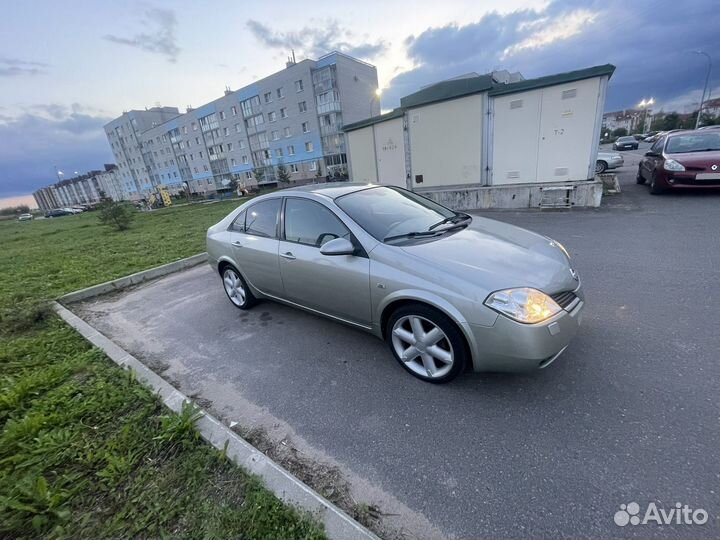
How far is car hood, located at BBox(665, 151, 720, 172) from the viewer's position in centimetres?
716

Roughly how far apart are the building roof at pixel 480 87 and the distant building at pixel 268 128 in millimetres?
17748

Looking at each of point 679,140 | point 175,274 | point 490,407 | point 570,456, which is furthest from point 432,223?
point 679,140

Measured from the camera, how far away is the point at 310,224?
3184mm

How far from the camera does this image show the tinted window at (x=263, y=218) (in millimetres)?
3574

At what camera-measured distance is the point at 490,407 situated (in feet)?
7.37

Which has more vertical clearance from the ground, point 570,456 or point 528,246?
point 528,246

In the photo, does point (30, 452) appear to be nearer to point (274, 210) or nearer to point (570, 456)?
point (274, 210)

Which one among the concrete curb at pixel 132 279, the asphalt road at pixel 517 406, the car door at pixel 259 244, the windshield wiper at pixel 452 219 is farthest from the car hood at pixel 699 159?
the concrete curb at pixel 132 279

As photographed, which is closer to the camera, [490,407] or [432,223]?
[490,407]

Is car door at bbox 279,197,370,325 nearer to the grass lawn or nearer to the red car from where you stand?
the grass lawn

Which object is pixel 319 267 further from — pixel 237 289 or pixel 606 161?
pixel 606 161

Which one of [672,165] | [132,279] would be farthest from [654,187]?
[132,279]

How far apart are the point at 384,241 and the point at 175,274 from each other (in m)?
5.37

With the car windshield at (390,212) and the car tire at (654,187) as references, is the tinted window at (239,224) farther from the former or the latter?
the car tire at (654,187)
